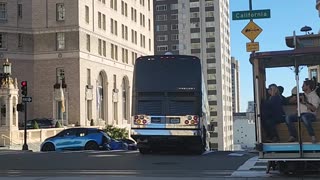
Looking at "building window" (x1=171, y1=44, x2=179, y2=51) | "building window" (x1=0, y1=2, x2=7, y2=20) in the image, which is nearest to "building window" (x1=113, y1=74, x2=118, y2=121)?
"building window" (x1=0, y1=2, x2=7, y2=20)

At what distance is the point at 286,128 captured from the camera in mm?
Result: 12945

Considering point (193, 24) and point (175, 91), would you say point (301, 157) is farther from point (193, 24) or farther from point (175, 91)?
point (193, 24)

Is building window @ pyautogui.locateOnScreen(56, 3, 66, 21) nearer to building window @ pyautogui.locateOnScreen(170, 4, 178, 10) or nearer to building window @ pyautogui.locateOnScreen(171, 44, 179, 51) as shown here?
building window @ pyautogui.locateOnScreen(171, 44, 179, 51)

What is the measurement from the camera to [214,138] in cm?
11869

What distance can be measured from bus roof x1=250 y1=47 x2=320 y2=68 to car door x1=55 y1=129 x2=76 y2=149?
16002 mm

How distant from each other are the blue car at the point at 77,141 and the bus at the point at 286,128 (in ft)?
51.0

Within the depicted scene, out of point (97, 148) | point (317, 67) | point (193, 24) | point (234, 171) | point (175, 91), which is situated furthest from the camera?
point (193, 24)

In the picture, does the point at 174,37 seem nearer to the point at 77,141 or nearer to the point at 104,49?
the point at 104,49

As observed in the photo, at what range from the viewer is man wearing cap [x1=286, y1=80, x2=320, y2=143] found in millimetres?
12602

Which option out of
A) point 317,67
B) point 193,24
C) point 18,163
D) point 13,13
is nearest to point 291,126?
point 317,67

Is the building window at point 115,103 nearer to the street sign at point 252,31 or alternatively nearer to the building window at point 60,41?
the building window at point 60,41

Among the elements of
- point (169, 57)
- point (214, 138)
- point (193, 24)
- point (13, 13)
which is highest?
point (193, 24)

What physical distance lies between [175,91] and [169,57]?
1.40 metres

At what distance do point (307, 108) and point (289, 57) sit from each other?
1274 millimetres
